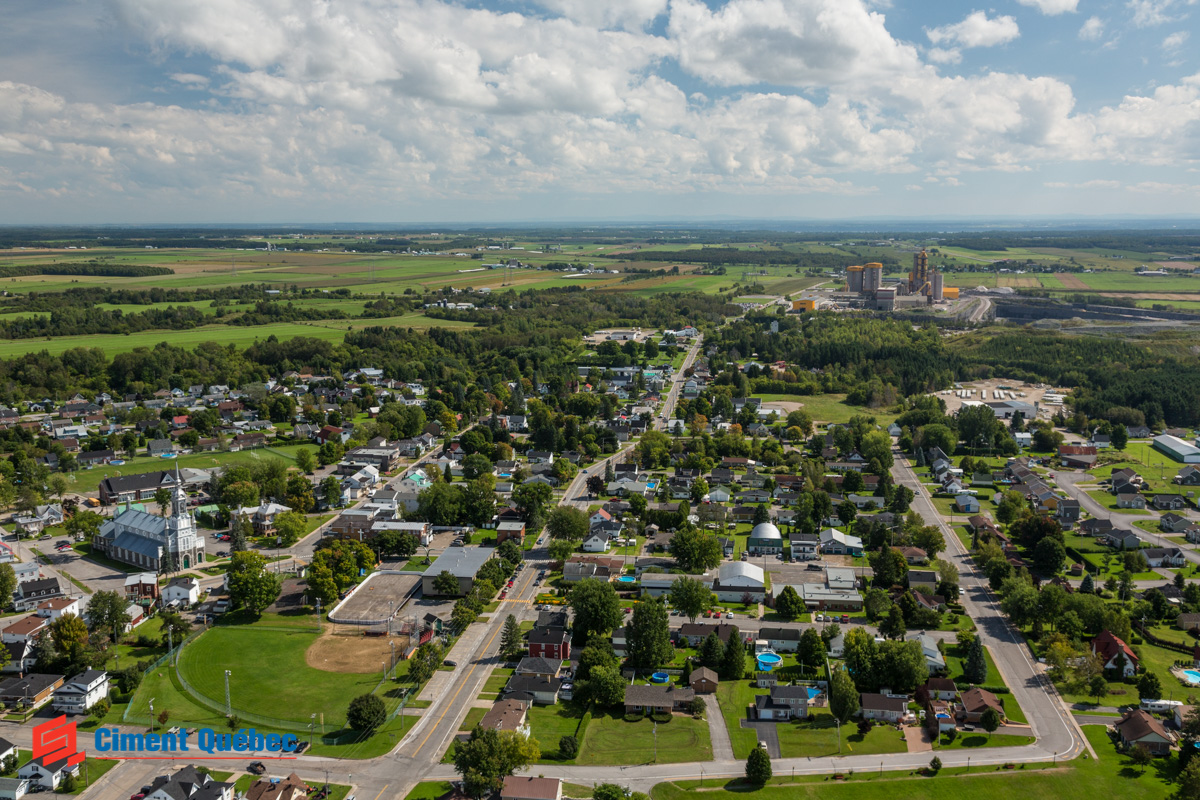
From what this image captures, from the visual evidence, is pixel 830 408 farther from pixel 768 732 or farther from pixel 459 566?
pixel 768 732

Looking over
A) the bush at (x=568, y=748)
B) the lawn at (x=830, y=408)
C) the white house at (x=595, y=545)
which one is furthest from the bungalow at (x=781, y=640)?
the lawn at (x=830, y=408)

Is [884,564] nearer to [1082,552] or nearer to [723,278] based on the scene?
[1082,552]

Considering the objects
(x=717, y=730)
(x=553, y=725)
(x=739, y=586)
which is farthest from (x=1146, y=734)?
(x=553, y=725)

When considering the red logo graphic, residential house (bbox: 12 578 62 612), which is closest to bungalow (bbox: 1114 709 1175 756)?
the red logo graphic

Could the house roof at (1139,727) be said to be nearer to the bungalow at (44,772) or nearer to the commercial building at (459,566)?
the commercial building at (459,566)

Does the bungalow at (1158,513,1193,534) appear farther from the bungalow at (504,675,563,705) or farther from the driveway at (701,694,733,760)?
the bungalow at (504,675,563,705)

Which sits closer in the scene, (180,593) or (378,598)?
(180,593)

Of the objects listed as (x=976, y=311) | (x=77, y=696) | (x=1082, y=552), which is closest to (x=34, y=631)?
(x=77, y=696)

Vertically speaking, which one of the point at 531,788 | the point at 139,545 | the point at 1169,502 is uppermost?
the point at 139,545
